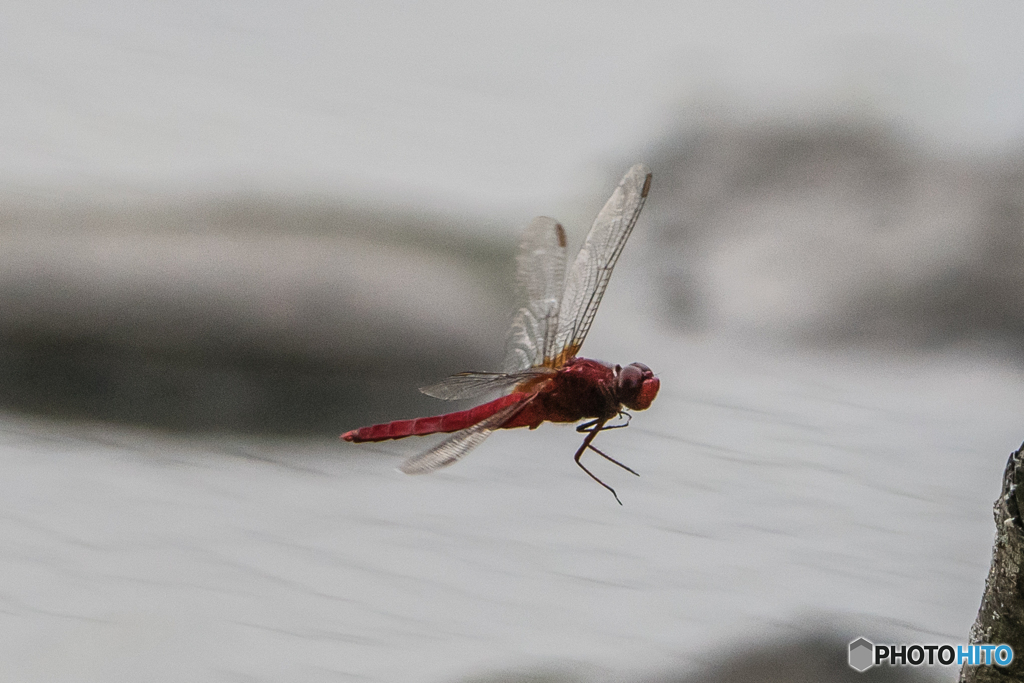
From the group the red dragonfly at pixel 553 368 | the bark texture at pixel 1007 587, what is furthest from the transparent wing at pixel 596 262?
the bark texture at pixel 1007 587

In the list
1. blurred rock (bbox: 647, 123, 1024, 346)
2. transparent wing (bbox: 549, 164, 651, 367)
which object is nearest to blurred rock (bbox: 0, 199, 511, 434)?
blurred rock (bbox: 647, 123, 1024, 346)

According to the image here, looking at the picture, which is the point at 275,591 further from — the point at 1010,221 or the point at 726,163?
the point at 1010,221

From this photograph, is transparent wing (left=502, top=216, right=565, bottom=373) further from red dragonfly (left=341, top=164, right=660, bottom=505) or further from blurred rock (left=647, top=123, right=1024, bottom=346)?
blurred rock (left=647, top=123, right=1024, bottom=346)

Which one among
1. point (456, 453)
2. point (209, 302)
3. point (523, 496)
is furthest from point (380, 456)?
point (456, 453)

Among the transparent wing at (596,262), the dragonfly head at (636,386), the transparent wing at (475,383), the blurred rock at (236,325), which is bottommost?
the blurred rock at (236,325)

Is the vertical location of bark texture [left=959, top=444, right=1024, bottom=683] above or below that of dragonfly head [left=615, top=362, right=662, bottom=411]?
below

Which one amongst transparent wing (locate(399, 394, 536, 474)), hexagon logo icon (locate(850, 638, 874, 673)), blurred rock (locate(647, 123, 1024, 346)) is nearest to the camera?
transparent wing (locate(399, 394, 536, 474))

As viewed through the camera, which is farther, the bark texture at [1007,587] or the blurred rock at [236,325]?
the blurred rock at [236,325]

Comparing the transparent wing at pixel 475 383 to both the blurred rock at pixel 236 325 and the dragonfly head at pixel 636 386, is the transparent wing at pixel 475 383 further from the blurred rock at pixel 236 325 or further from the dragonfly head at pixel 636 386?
the blurred rock at pixel 236 325
